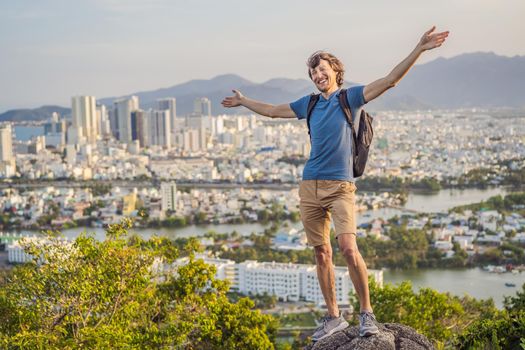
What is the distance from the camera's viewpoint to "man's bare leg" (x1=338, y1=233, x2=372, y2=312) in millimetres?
1474

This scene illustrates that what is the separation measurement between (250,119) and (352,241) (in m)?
39.2

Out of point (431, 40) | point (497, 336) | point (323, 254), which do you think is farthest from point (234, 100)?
point (497, 336)

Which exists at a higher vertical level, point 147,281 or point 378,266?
point 147,281

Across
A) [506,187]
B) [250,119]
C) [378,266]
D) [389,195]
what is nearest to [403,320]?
[378,266]

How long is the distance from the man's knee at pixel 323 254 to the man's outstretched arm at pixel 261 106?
0.28m

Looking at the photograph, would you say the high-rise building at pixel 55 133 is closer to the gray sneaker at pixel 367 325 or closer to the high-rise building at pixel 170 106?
the high-rise building at pixel 170 106

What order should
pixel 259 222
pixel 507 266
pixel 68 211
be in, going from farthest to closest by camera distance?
pixel 68 211 < pixel 259 222 < pixel 507 266

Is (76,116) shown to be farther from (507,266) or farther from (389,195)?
(507,266)

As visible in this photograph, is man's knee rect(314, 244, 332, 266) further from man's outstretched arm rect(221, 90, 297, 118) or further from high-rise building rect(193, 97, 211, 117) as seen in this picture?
high-rise building rect(193, 97, 211, 117)

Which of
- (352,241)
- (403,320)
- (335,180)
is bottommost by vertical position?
(403,320)

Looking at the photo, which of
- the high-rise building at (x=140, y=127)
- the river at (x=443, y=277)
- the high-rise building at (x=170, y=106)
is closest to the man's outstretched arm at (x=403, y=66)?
the river at (x=443, y=277)

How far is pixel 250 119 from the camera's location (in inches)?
1596

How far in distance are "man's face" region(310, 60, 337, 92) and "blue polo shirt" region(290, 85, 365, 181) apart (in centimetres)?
2

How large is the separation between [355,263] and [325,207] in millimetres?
129
